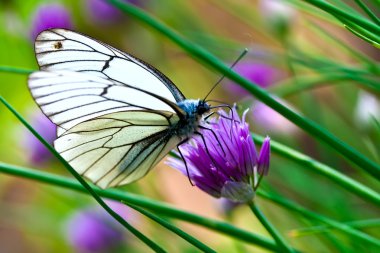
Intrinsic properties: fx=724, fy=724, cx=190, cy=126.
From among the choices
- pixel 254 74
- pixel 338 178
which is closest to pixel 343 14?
pixel 338 178

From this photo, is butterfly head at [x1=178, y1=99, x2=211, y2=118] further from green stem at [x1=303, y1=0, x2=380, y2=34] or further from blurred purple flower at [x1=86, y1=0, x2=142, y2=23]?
blurred purple flower at [x1=86, y1=0, x2=142, y2=23]

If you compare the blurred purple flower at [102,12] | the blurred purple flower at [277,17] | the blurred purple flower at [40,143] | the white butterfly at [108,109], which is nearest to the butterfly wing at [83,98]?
the white butterfly at [108,109]

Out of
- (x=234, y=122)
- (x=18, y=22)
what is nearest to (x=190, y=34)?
(x=18, y=22)

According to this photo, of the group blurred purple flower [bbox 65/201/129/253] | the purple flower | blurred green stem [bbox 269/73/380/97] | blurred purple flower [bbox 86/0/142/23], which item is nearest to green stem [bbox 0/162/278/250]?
the purple flower

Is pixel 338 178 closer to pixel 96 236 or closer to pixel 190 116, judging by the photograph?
pixel 190 116

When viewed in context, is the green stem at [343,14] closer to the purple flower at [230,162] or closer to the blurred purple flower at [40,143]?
the purple flower at [230,162]

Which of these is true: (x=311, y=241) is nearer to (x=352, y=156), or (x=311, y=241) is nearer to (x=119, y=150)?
(x=119, y=150)
